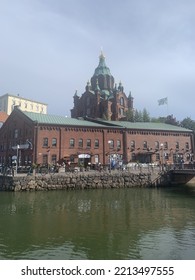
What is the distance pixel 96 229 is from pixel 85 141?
37501mm

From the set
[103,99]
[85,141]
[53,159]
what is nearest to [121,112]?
[103,99]

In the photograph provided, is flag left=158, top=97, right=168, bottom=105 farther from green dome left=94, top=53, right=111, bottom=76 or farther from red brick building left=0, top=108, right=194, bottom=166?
green dome left=94, top=53, right=111, bottom=76

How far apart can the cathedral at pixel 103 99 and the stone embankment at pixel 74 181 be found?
34.8 meters

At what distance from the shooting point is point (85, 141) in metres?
56.8

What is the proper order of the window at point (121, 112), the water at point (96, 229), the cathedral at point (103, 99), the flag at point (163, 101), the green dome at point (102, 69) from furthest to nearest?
the green dome at point (102, 69)
the window at point (121, 112)
the cathedral at point (103, 99)
the flag at point (163, 101)
the water at point (96, 229)

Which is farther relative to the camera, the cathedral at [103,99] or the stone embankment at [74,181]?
the cathedral at [103,99]

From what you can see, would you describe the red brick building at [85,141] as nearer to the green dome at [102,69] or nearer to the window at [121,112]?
the window at [121,112]

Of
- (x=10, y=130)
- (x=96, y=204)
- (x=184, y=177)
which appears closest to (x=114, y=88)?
(x=10, y=130)

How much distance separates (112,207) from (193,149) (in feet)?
139

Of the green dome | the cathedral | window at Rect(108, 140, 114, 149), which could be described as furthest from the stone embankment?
the green dome

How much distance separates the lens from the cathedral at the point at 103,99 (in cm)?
8250

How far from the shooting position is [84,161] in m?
56.4

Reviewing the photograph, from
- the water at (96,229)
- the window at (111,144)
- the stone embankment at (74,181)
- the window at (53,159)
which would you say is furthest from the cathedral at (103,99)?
the water at (96,229)
